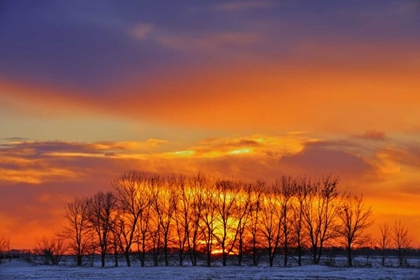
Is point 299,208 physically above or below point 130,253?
above

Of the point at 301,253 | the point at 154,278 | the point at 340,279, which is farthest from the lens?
the point at 301,253

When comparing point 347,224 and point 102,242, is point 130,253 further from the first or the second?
point 347,224

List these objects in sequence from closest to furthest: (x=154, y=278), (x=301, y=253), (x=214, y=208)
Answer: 1. (x=154, y=278)
2. (x=301, y=253)
3. (x=214, y=208)

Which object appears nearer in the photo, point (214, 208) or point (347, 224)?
point (347, 224)

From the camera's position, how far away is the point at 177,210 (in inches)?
3693

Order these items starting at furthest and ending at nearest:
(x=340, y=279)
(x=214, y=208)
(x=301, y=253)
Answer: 1. (x=214, y=208)
2. (x=301, y=253)
3. (x=340, y=279)

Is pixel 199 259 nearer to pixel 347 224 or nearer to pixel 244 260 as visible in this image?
pixel 244 260

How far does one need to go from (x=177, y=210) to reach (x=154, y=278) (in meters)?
40.0

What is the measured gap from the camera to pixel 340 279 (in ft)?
162

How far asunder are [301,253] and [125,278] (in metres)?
37.9

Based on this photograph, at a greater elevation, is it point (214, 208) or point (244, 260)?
point (214, 208)

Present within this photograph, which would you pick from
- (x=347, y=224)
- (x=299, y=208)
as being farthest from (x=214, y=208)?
(x=347, y=224)

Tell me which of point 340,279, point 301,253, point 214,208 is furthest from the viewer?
point 214,208

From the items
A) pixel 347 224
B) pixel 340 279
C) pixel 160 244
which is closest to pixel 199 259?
pixel 160 244
